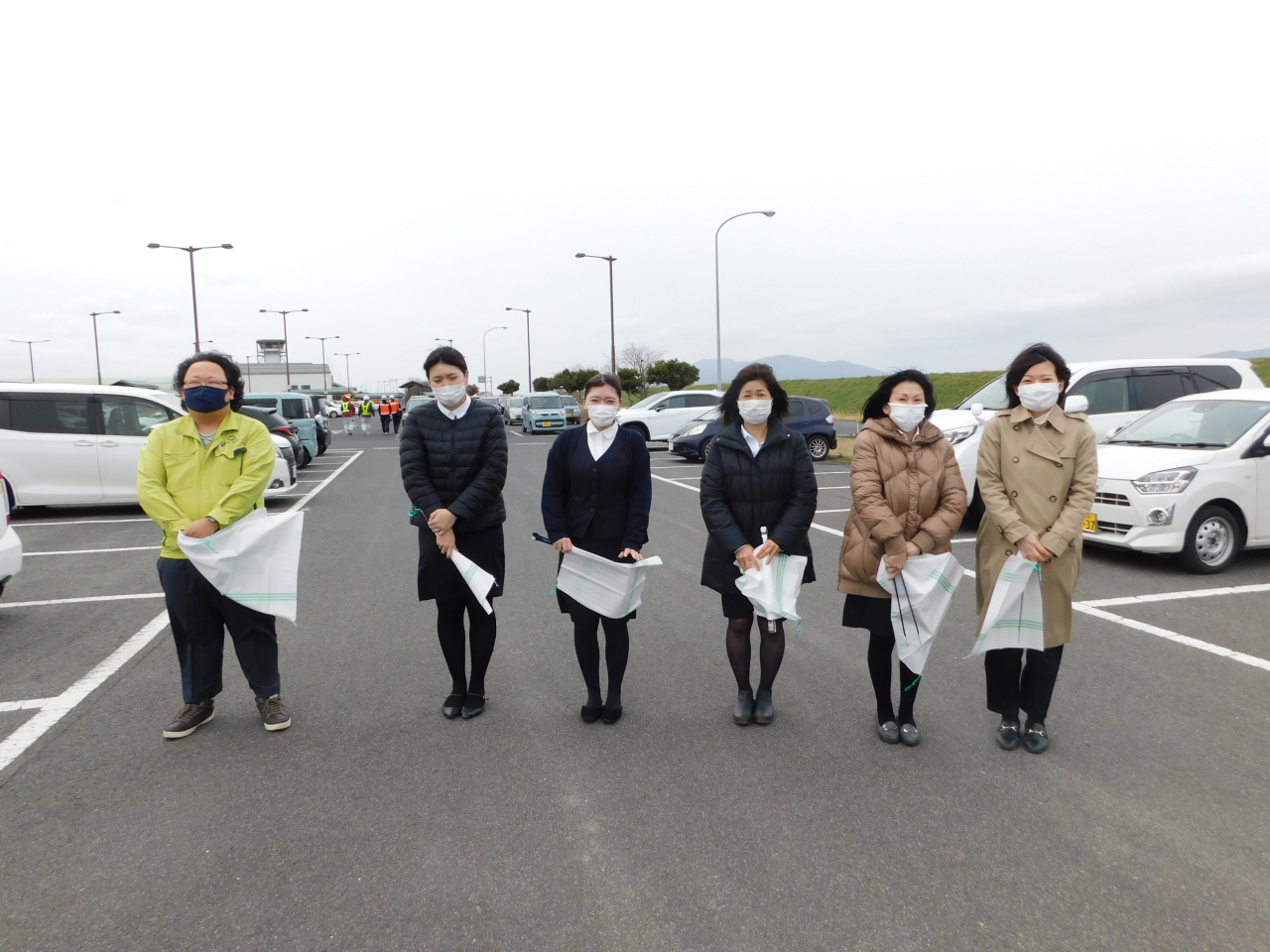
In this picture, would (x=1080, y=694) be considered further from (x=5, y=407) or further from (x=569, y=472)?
(x=5, y=407)

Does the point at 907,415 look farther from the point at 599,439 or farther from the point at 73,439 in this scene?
the point at 73,439

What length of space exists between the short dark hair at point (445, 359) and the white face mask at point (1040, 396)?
2649mm

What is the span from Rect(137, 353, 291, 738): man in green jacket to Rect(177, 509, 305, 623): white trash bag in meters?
0.06

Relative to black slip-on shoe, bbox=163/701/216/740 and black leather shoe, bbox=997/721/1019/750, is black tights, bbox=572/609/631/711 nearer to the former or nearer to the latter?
black leather shoe, bbox=997/721/1019/750

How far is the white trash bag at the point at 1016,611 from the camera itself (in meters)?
3.79

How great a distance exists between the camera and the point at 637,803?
3.35m

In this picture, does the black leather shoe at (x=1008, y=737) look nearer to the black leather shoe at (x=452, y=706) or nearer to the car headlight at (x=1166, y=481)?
the black leather shoe at (x=452, y=706)

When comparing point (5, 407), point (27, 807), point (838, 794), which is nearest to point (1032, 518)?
point (838, 794)

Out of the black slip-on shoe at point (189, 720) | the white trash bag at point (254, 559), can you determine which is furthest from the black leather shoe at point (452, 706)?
the black slip-on shoe at point (189, 720)

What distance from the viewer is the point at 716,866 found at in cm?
289

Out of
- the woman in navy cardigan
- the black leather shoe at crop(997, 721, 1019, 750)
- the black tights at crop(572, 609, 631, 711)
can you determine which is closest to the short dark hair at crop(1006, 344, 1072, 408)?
the black leather shoe at crop(997, 721, 1019, 750)

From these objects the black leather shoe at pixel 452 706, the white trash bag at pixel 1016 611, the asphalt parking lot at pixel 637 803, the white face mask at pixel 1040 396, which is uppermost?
the white face mask at pixel 1040 396

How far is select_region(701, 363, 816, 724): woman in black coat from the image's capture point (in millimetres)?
3971

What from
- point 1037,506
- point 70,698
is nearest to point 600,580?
point 1037,506
